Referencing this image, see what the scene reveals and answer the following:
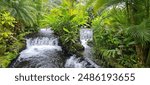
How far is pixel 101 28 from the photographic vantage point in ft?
16.9

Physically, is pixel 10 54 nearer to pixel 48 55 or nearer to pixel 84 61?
pixel 48 55

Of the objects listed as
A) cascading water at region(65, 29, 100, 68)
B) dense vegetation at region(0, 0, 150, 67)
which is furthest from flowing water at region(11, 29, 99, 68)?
dense vegetation at region(0, 0, 150, 67)

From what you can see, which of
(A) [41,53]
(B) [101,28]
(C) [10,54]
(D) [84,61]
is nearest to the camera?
(D) [84,61]

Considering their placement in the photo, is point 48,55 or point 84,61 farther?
point 48,55

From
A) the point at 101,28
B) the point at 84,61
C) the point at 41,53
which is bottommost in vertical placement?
the point at 84,61

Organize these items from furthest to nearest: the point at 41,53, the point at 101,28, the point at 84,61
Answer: the point at 41,53 < the point at 101,28 < the point at 84,61

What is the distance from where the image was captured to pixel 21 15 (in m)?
2.86

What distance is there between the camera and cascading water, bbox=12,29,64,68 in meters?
4.70

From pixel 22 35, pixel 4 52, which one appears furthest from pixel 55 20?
Answer: pixel 4 52

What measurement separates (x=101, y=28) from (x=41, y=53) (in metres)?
1.21

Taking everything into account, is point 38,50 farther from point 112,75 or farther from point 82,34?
point 112,75

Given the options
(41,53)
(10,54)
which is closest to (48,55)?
(41,53)

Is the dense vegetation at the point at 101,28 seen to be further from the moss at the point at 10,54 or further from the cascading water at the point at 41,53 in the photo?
the cascading water at the point at 41,53

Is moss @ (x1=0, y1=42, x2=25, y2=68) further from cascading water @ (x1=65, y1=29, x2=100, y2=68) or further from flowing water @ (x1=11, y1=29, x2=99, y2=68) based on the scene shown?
cascading water @ (x1=65, y1=29, x2=100, y2=68)
